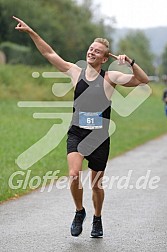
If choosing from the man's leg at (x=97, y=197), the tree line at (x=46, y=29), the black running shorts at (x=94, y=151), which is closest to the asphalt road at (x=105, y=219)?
the man's leg at (x=97, y=197)

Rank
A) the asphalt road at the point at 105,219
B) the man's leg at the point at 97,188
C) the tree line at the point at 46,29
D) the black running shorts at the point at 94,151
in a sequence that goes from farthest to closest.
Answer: the tree line at the point at 46,29
the man's leg at the point at 97,188
the black running shorts at the point at 94,151
the asphalt road at the point at 105,219

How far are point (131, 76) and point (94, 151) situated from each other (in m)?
0.91

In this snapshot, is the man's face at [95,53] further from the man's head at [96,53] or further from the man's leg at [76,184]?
the man's leg at [76,184]

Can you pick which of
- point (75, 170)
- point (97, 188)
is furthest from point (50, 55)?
point (97, 188)

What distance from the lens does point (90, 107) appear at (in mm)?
7734

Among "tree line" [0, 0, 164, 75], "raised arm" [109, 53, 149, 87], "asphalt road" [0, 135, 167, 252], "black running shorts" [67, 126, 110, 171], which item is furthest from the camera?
"tree line" [0, 0, 164, 75]

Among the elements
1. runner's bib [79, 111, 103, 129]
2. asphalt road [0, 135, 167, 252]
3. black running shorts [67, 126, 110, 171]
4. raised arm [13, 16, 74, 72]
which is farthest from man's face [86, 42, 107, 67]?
asphalt road [0, 135, 167, 252]

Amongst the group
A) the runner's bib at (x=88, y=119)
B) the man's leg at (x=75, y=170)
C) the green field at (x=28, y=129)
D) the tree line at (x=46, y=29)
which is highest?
the runner's bib at (x=88, y=119)

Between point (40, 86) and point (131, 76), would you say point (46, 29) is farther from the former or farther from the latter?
point (131, 76)

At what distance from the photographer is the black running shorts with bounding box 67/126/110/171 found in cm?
777

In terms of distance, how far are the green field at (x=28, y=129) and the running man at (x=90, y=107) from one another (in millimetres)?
3107

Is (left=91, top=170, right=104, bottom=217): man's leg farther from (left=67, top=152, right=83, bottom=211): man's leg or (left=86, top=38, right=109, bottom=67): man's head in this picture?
(left=86, top=38, right=109, bottom=67): man's head

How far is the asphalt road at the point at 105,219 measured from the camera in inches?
295

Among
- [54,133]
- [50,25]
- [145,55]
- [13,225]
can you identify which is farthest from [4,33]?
[145,55]
